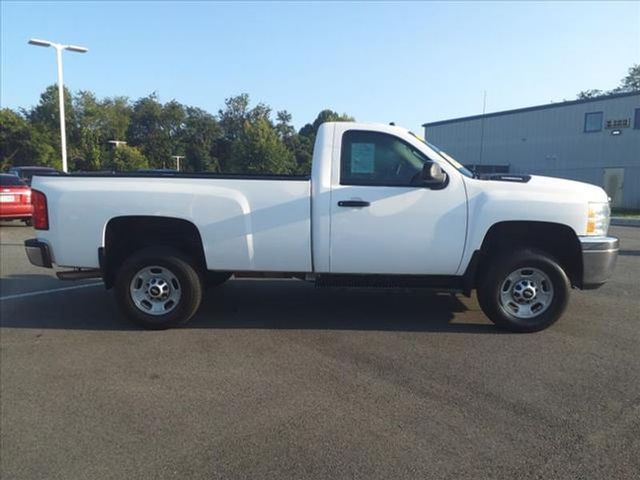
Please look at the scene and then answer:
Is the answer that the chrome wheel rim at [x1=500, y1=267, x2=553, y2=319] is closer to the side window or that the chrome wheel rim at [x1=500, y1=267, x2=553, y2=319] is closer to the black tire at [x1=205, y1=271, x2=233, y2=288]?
the side window

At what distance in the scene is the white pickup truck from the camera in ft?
16.7

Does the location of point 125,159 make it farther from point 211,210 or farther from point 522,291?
point 522,291

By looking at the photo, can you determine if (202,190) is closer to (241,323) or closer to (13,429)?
(241,323)

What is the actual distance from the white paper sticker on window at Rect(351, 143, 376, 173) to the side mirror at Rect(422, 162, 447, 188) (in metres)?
0.55

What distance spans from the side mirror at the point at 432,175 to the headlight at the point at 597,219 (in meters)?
1.50

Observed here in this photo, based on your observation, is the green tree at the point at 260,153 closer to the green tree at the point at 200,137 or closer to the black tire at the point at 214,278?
the green tree at the point at 200,137

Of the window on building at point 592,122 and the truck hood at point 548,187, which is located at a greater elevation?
the window on building at point 592,122

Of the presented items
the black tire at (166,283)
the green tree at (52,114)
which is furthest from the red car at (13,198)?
the green tree at (52,114)

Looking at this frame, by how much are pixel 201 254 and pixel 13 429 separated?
8.34 feet

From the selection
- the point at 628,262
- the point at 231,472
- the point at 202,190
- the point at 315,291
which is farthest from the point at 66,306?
the point at 628,262

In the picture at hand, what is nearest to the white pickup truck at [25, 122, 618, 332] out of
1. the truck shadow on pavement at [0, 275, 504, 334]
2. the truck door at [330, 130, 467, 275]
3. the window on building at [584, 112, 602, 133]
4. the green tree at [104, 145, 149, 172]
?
the truck door at [330, 130, 467, 275]

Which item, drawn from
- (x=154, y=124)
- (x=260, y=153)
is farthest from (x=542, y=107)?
(x=154, y=124)

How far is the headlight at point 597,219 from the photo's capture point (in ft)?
16.7

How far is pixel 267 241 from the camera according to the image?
5.19m
